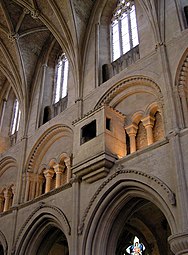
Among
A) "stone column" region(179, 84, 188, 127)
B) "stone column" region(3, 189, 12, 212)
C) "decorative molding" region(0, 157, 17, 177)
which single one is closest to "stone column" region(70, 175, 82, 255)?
"stone column" region(179, 84, 188, 127)

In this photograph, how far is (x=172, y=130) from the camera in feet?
31.4

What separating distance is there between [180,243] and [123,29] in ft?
30.7

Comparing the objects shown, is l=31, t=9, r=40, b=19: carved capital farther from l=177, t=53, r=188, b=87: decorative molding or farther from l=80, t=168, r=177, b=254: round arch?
l=80, t=168, r=177, b=254: round arch

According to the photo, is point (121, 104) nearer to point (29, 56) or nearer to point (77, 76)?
point (77, 76)

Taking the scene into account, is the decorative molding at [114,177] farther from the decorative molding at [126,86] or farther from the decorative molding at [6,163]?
the decorative molding at [6,163]

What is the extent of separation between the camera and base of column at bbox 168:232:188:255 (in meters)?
7.96

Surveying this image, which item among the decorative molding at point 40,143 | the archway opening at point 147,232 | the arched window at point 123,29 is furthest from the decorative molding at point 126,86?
the archway opening at point 147,232

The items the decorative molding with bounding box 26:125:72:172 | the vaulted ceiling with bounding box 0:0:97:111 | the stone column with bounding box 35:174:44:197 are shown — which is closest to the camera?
the stone column with bounding box 35:174:44:197

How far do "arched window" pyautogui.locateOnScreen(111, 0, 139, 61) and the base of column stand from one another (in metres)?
7.90

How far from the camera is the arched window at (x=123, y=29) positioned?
555 inches

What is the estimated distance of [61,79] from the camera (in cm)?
1703

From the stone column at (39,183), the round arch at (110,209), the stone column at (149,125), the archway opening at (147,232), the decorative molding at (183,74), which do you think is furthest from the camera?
the stone column at (39,183)

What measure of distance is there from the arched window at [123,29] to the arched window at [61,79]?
3038 millimetres

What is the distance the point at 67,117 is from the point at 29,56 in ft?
17.0
